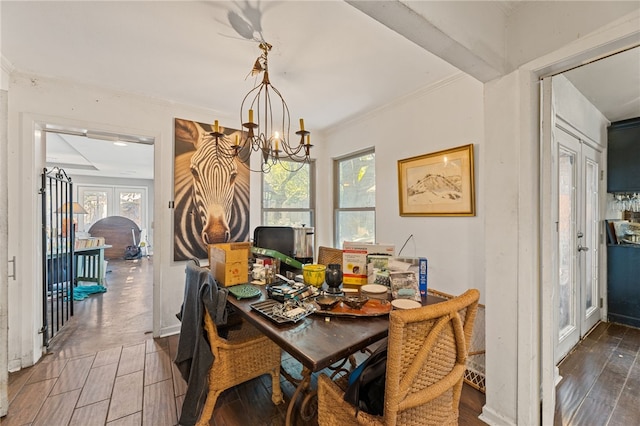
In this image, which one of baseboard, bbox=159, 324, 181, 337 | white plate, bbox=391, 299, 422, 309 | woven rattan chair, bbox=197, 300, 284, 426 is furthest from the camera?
baseboard, bbox=159, 324, 181, 337

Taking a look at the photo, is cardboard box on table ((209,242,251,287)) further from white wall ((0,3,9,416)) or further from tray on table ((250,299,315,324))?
white wall ((0,3,9,416))

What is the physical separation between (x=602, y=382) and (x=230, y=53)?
3.81 m

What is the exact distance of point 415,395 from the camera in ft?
3.15

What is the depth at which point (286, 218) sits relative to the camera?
380 centimetres

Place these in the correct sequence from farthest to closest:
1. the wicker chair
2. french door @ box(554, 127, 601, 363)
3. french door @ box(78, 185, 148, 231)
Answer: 1. french door @ box(78, 185, 148, 231)
2. french door @ box(554, 127, 601, 363)
3. the wicker chair

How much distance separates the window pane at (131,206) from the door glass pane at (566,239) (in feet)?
32.0

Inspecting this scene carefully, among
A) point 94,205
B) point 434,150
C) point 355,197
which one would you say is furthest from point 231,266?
point 94,205

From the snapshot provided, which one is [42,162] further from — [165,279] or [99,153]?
[99,153]

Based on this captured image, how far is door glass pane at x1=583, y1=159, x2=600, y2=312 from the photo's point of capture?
276cm

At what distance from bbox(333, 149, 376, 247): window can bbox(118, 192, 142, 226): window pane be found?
728 cm

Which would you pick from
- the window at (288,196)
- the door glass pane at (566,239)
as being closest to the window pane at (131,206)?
the window at (288,196)

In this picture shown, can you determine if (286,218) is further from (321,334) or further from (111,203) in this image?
(111,203)

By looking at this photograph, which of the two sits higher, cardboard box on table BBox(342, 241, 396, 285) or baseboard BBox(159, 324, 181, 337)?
cardboard box on table BBox(342, 241, 396, 285)

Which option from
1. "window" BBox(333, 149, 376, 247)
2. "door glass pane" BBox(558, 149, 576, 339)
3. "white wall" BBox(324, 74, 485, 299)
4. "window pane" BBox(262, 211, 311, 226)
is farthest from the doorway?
"door glass pane" BBox(558, 149, 576, 339)
